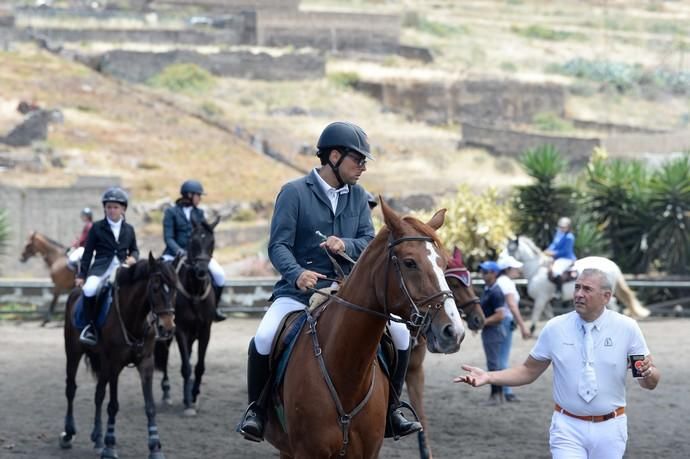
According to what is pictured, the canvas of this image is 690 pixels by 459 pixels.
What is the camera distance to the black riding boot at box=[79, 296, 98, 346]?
13.1 m

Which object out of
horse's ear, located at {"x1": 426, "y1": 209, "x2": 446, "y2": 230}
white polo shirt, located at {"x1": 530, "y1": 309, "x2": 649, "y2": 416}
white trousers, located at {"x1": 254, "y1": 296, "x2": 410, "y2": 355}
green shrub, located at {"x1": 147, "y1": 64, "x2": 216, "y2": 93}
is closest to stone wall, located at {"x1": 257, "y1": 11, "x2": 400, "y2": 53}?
green shrub, located at {"x1": 147, "y1": 64, "x2": 216, "y2": 93}

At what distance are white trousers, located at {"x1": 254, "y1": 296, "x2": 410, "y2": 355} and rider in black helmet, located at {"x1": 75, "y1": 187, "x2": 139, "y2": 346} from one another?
5.12 meters

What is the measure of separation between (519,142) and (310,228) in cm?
6297

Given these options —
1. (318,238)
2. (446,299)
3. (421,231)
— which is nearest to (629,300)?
(318,238)

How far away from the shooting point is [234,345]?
22703 millimetres

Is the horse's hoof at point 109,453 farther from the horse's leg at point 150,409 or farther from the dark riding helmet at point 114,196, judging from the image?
the dark riding helmet at point 114,196

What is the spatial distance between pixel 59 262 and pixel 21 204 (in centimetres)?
1052

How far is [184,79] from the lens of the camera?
7981 cm

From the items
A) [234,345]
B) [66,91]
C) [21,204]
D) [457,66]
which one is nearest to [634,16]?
[457,66]

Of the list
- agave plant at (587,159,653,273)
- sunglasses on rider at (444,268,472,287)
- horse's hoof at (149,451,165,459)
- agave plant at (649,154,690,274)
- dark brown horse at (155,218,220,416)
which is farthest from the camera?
agave plant at (587,159,653,273)

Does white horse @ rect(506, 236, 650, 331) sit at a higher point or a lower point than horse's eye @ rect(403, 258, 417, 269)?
lower

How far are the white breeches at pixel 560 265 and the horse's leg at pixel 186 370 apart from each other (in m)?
9.82

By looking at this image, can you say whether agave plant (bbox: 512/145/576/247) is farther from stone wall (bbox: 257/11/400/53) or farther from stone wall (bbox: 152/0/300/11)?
stone wall (bbox: 152/0/300/11)

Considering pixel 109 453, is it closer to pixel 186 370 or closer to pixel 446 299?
pixel 186 370
